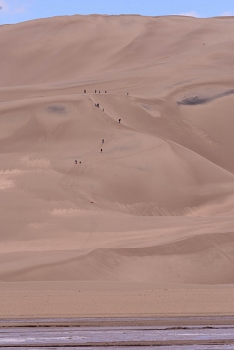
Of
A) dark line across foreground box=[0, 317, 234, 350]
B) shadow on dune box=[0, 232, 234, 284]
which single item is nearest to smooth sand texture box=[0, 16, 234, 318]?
shadow on dune box=[0, 232, 234, 284]

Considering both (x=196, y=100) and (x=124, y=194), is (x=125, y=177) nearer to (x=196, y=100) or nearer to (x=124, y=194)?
(x=124, y=194)

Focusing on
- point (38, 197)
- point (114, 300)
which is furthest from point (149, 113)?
point (114, 300)

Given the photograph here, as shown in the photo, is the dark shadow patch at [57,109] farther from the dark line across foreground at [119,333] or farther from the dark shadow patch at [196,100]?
the dark line across foreground at [119,333]

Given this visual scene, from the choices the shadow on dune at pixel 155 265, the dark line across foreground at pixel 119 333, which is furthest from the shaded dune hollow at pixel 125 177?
the dark line across foreground at pixel 119 333

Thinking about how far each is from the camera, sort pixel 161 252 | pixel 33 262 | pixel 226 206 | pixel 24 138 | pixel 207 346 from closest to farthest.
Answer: pixel 207 346
pixel 33 262
pixel 161 252
pixel 226 206
pixel 24 138

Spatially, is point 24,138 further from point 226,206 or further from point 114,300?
point 114,300

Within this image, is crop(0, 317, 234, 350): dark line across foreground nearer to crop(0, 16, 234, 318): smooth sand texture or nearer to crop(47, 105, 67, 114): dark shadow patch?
crop(0, 16, 234, 318): smooth sand texture
